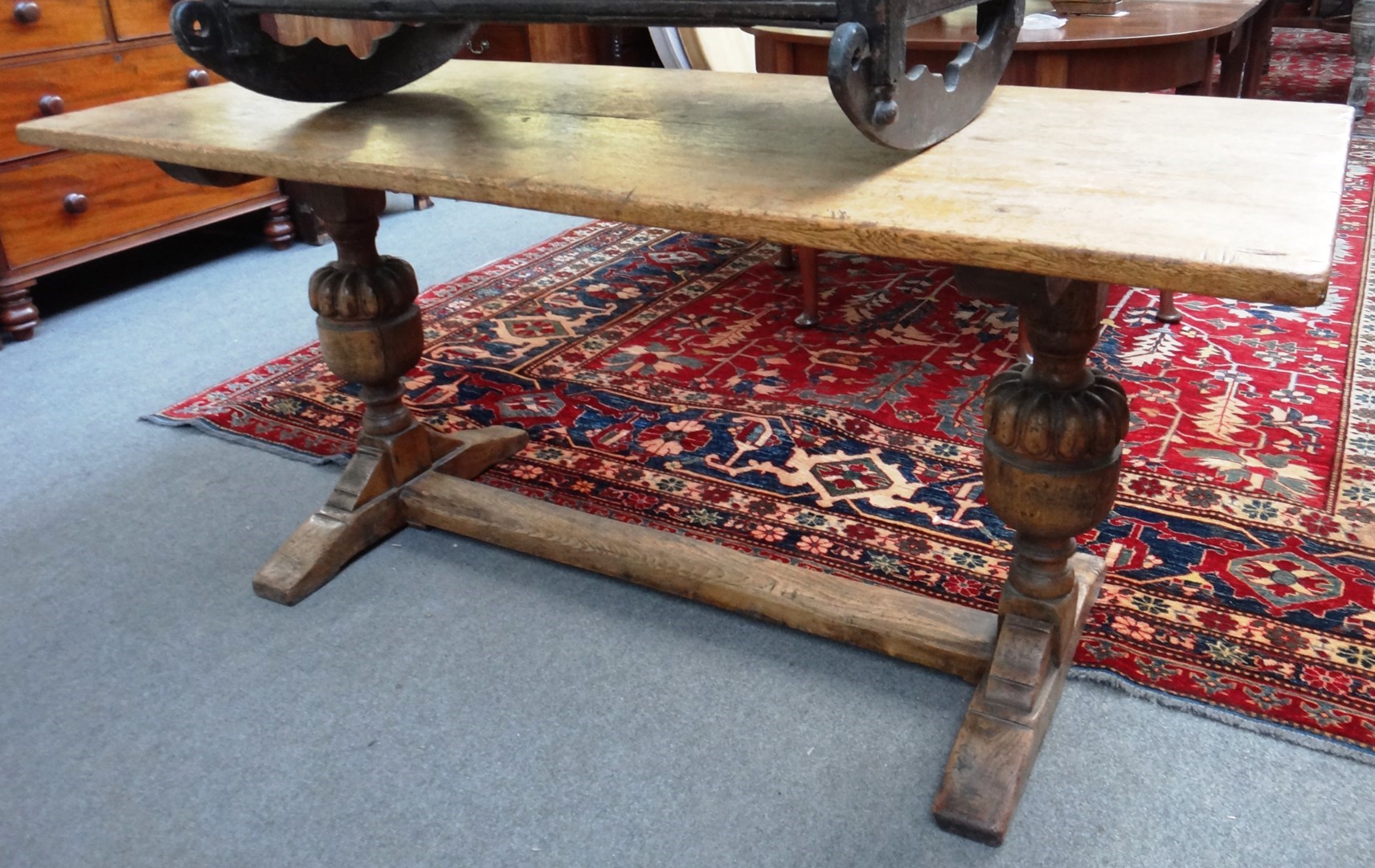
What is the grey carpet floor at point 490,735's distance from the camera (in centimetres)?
127

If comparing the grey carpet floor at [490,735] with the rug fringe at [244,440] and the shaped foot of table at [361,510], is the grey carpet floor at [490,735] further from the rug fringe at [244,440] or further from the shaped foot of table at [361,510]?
the rug fringe at [244,440]

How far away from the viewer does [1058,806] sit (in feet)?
4.26

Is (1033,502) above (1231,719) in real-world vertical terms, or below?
above

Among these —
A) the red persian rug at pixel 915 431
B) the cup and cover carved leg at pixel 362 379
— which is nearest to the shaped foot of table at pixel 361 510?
the cup and cover carved leg at pixel 362 379

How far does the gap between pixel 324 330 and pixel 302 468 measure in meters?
0.48

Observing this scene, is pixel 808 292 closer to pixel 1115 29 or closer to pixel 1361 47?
pixel 1115 29

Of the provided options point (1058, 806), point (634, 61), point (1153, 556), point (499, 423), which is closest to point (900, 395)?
point (1153, 556)

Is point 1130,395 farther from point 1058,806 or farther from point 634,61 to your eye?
point 634,61

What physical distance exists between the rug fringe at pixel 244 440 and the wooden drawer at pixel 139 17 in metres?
1.30

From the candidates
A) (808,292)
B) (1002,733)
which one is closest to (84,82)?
(808,292)

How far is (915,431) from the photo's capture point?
6.96 feet

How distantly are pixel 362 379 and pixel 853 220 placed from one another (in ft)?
3.62

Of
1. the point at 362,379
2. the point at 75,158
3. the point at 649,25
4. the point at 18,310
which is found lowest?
the point at 18,310

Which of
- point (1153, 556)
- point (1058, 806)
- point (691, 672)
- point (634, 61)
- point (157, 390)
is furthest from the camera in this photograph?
point (634, 61)
